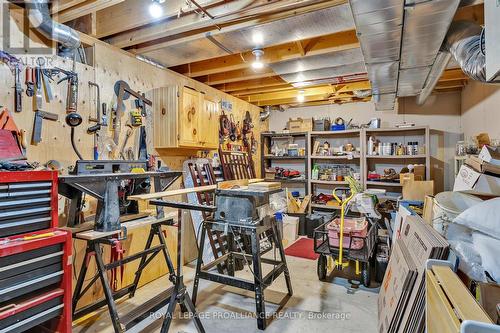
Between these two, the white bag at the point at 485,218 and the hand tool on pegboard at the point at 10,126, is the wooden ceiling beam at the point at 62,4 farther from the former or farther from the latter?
the white bag at the point at 485,218

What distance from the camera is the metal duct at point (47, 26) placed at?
6.91 ft

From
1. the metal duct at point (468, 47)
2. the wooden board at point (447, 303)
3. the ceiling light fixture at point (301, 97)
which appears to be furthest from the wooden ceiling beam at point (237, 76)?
the wooden board at point (447, 303)

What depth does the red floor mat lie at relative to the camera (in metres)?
4.00

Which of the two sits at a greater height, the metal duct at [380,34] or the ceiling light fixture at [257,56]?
the ceiling light fixture at [257,56]

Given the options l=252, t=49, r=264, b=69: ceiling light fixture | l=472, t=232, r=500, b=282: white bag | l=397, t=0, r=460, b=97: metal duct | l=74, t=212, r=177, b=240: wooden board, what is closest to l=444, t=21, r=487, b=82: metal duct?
l=397, t=0, r=460, b=97: metal duct

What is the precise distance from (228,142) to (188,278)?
2.35 m

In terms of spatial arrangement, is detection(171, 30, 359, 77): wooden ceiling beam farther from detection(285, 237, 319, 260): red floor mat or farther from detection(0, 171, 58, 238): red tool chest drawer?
detection(285, 237, 319, 260): red floor mat

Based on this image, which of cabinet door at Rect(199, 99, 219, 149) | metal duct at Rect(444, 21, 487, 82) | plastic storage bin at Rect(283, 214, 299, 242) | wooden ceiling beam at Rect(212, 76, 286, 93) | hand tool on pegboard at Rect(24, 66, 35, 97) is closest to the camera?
metal duct at Rect(444, 21, 487, 82)

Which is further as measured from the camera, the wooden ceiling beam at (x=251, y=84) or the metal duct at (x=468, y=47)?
the wooden ceiling beam at (x=251, y=84)

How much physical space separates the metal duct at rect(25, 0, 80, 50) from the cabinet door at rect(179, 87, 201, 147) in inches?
A: 46.6

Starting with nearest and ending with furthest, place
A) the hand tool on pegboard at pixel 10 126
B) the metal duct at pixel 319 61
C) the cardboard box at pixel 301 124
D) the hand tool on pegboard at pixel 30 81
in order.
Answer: the hand tool on pegboard at pixel 10 126 < the hand tool on pegboard at pixel 30 81 < the metal duct at pixel 319 61 < the cardboard box at pixel 301 124

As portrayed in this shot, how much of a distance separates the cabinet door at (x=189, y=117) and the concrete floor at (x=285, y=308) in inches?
63.7

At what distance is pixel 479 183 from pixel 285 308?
6.53ft

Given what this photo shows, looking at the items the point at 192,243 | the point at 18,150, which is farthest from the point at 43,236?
the point at 192,243
